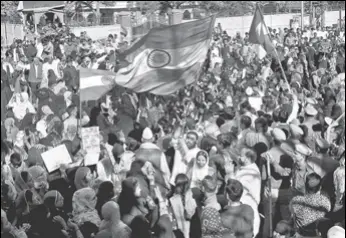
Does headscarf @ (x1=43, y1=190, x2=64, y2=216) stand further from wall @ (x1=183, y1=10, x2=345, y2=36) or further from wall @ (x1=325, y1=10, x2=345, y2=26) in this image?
wall @ (x1=325, y1=10, x2=345, y2=26)

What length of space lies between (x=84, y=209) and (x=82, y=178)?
706 millimetres

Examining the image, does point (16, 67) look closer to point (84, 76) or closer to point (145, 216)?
point (84, 76)

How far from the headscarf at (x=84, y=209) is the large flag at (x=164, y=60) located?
4.45 metres

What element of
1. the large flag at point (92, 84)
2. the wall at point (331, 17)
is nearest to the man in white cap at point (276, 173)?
the large flag at point (92, 84)

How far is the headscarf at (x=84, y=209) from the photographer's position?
6.38 meters

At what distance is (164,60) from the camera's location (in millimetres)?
10812

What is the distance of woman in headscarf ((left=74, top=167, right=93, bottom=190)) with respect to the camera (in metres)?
7.07

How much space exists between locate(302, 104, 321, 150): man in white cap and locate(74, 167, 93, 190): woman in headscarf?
250 cm

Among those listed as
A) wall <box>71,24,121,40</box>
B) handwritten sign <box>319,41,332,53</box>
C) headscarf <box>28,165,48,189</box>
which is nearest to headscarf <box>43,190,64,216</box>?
headscarf <box>28,165,48,189</box>

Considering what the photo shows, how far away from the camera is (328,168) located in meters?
7.25

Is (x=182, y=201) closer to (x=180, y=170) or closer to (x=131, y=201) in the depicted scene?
(x=131, y=201)

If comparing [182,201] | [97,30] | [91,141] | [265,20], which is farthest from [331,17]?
[182,201]

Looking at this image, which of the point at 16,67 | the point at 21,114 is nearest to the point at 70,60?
the point at 16,67

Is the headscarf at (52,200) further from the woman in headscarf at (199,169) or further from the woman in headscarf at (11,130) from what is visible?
the woman in headscarf at (11,130)
